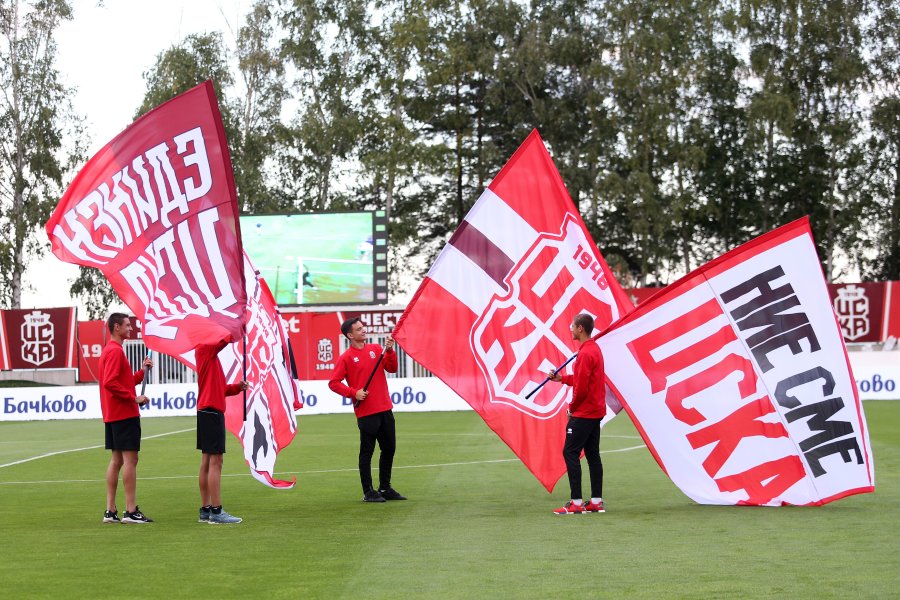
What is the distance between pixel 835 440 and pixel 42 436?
58.8 ft

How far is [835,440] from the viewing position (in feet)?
38.8

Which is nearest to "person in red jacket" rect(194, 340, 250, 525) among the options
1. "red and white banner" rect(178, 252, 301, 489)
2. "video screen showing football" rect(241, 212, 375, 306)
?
"red and white banner" rect(178, 252, 301, 489)

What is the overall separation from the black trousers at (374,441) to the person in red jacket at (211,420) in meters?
2.15

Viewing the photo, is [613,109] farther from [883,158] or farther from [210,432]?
[210,432]

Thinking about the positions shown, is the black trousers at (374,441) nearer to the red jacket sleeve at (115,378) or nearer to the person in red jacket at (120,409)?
the person in red jacket at (120,409)

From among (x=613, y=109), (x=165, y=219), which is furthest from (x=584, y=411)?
(x=613, y=109)

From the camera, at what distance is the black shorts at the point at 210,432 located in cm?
1128

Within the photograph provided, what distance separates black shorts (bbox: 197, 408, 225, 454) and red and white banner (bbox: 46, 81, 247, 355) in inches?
35.5

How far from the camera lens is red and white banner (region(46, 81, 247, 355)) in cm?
1195

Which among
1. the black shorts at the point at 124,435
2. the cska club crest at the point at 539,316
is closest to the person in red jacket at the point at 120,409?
the black shorts at the point at 124,435

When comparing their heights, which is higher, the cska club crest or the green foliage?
the green foliage

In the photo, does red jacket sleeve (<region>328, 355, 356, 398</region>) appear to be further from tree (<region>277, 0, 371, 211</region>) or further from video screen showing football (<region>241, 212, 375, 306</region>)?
tree (<region>277, 0, 371, 211</region>)

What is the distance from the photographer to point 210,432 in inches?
445

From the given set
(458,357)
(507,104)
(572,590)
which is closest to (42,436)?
(458,357)
